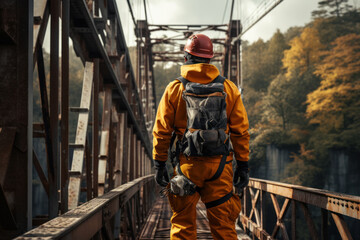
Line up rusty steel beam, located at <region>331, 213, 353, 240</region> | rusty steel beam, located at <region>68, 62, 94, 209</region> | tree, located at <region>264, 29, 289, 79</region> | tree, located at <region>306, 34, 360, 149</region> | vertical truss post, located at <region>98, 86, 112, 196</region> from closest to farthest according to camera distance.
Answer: rusty steel beam, located at <region>331, 213, 353, 240</region> → rusty steel beam, located at <region>68, 62, 94, 209</region> → vertical truss post, located at <region>98, 86, 112, 196</region> → tree, located at <region>306, 34, 360, 149</region> → tree, located at <region>264, 29, 289, 79</region>

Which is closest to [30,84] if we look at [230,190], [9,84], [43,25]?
[9,84]

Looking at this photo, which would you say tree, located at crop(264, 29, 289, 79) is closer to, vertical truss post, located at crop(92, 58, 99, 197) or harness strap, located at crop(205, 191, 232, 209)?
vertical truss post, located at crop(92, 58, 99, 197)

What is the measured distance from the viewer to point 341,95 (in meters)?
27.0

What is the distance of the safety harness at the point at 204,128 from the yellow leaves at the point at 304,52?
32165 millimetres

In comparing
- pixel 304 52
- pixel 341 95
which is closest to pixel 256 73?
pixel 304 52

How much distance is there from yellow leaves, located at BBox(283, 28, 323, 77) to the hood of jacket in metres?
32.1

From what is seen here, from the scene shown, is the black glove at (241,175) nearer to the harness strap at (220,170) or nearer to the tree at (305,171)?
the harness strap at (220,170)

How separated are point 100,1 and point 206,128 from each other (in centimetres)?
283

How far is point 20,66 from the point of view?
172 centimetres

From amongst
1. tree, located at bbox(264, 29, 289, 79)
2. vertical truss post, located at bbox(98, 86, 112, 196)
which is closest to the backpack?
vertical truss post, located at bbox(98, 86, 112, 196)

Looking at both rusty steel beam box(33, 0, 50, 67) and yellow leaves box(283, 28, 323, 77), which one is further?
yellow leaves box(283, 28, 323, 77)

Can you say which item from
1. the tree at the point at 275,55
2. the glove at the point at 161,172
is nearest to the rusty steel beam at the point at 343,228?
the glove at the point at 161,172

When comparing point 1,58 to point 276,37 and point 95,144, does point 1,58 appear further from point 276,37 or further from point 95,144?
point 276,37

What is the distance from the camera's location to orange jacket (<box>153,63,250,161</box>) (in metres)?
2.55
